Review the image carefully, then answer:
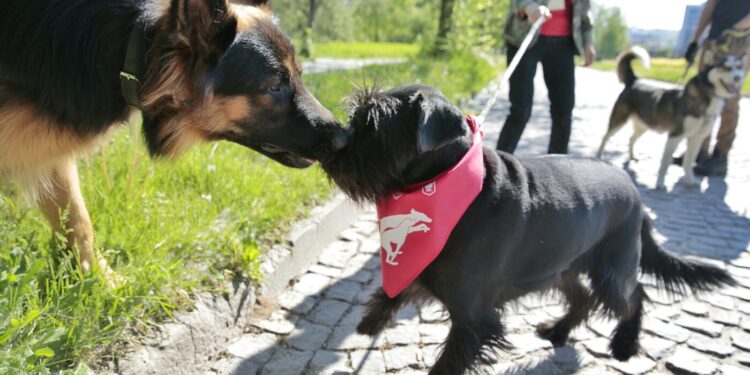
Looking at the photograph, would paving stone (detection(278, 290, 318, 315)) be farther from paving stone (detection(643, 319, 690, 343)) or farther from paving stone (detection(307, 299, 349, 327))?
paving stone (detection(643, 319, 690, 343))

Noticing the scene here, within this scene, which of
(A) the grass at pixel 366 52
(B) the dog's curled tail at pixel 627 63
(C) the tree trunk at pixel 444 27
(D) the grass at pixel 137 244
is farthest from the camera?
(A) the grass at pixel 366 52

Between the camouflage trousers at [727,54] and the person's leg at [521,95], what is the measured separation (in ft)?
11.2

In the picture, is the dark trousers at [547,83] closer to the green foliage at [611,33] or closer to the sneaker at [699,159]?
the sneaker at [699,159]

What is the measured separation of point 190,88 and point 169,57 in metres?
0.22

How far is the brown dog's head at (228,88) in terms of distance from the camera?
232cm

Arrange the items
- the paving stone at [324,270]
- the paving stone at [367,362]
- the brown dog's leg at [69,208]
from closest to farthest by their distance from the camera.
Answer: the brown dog's leg at [69,208], the paving stone at [367,362], the paving stone at [324,270]

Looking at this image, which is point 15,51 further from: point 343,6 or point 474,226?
point 343,6

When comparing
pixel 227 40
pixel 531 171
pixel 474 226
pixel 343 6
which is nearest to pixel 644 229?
pixel 531 171

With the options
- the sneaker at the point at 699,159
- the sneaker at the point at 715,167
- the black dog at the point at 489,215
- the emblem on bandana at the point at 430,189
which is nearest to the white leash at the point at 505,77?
the black dog at the point at 489,215

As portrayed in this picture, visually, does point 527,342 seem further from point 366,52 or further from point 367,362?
point 366,52

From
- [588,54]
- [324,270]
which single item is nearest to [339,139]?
[324,270]

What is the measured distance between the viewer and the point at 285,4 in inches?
1971

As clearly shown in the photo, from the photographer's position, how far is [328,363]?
2.97 meters

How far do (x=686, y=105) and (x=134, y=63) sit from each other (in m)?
7.16
